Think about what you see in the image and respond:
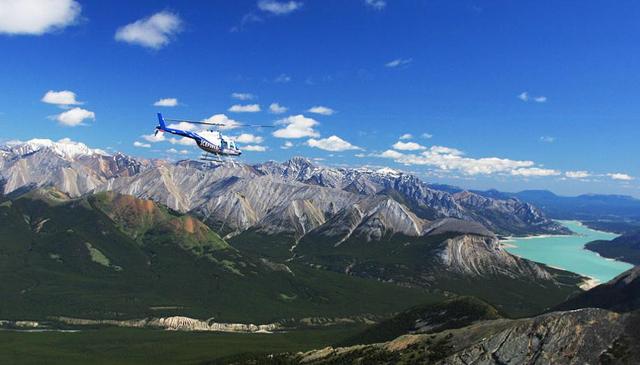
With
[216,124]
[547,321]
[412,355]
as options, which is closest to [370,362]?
[412,355]

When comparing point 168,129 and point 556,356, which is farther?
point 168,129

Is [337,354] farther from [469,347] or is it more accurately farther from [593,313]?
[593,313]

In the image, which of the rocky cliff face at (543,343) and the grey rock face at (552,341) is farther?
the grey rock face at (552,341)

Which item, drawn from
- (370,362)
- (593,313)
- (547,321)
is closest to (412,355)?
(370,362)

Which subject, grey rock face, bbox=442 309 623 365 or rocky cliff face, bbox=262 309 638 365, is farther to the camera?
grey rock face, bbox=442 309 623 365

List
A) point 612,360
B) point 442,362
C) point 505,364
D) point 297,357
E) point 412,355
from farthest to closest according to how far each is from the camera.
Result: point 297,357
point 412,355
point 442,362
point 505,364
point 612,360

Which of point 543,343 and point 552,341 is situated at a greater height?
point 552,341

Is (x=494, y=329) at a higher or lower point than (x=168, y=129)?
lower

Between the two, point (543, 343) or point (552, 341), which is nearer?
point (552, 341)

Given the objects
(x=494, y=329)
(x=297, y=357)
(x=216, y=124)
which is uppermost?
(x=216, y=124)

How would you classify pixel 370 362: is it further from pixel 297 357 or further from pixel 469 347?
pixel 297 357

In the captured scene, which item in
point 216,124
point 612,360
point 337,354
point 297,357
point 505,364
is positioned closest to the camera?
point 612,360
